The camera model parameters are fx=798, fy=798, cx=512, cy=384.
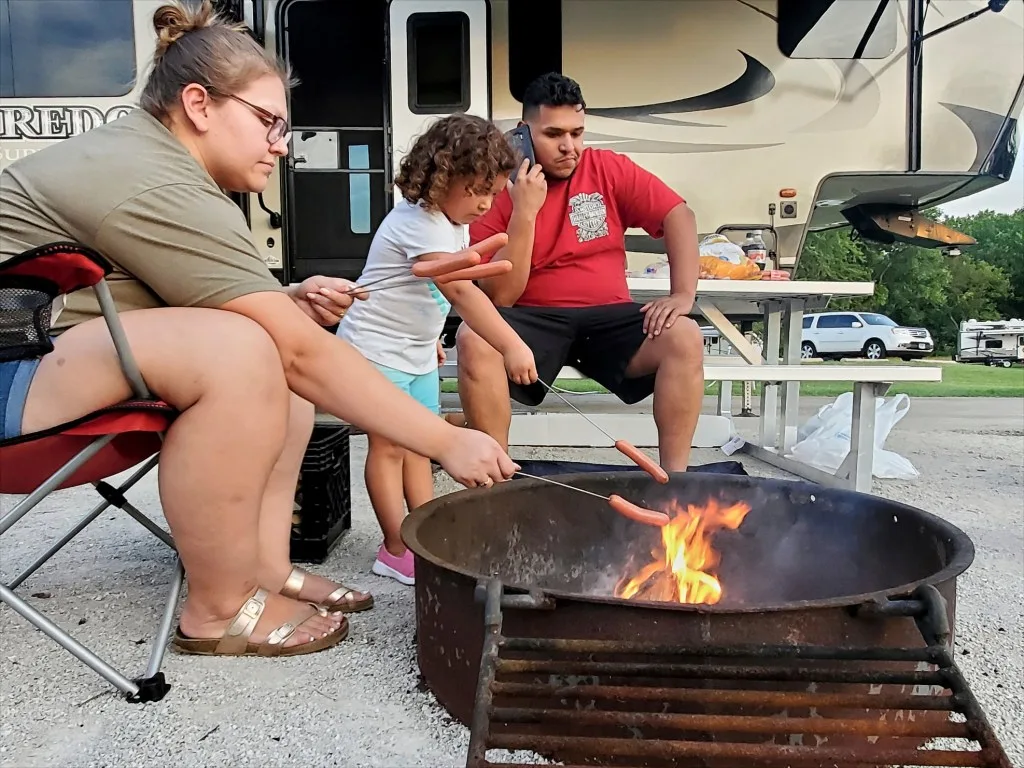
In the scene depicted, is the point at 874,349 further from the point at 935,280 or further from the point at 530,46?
the point at 530,46

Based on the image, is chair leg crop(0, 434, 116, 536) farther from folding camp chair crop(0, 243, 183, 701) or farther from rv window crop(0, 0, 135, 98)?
rv window crop(0, 0, 135, 98)

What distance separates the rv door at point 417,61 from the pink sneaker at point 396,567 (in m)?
2.90

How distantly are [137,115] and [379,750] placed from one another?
1.07 metres

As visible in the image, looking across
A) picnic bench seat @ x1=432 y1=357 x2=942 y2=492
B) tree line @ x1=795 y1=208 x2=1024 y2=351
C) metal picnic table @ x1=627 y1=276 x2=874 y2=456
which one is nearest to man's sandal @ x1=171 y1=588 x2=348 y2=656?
picnic bench seat @ x1=432 y1=357 x2=942 y2=492

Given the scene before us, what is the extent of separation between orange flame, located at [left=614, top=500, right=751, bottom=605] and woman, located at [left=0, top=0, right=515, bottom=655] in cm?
45

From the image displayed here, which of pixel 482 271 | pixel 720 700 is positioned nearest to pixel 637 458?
pixel 482 271

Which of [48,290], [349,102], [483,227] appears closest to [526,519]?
[48,290]

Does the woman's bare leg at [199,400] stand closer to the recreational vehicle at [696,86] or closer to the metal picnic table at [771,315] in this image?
the metal picnic table at [771,315]

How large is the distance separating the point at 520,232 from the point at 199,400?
3.83 ft

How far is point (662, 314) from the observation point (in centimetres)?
218

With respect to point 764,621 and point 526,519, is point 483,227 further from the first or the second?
point 764,621

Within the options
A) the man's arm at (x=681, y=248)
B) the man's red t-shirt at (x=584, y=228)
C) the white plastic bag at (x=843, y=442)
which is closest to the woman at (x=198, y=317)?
the man's red t-shirt at (x=584, y=228)

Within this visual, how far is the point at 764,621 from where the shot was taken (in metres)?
1.00

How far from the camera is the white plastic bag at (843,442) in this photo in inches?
127
